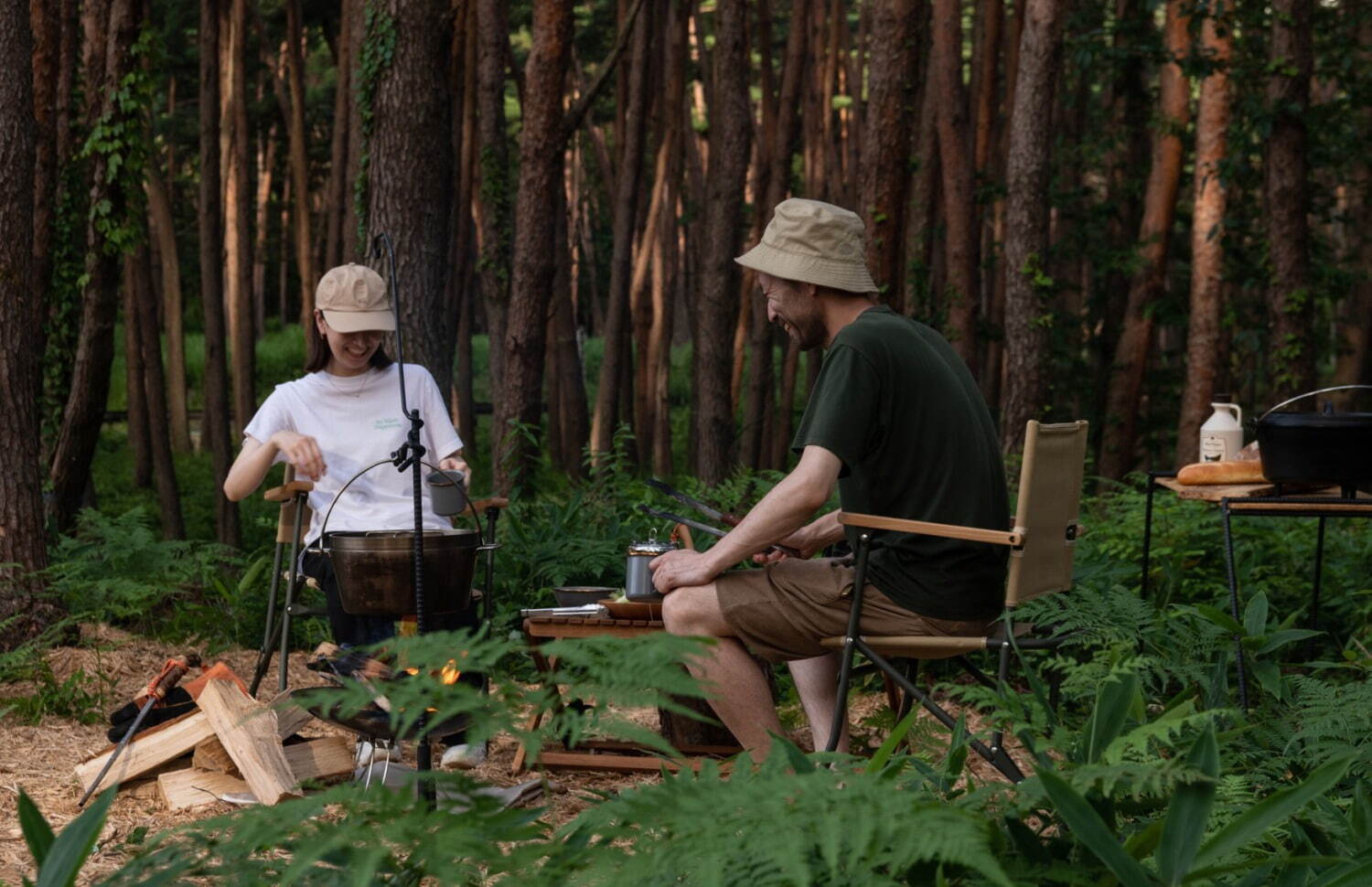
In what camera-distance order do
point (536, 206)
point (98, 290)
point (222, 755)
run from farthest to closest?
point (536, 206)
point (98, 290)
point (222, 755)

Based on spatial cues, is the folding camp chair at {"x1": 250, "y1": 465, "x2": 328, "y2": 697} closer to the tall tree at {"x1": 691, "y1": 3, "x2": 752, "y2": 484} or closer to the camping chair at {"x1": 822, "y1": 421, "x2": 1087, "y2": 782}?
the camping chair at {"x1": 822, "y1": 421, "x2": 1087, "y2": 782}

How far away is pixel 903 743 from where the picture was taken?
184 inches

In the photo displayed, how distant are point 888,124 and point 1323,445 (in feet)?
18.4

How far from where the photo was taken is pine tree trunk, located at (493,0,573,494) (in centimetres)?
939

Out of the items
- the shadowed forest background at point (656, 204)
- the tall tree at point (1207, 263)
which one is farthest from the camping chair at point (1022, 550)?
the tall tree at point (1207, 263)

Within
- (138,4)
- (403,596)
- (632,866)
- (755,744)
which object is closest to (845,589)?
(755,744)

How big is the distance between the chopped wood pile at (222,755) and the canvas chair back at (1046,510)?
6.61 ft

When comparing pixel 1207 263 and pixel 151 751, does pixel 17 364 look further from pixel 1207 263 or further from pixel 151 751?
pixel 1207 263

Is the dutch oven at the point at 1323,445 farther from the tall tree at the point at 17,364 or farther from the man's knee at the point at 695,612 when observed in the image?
the tall tree at the point at 17,364

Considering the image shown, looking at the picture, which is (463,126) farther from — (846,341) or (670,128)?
(846,341)

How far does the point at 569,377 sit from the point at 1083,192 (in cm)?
538

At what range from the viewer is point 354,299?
4.96 m

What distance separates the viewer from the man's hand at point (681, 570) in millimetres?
4148

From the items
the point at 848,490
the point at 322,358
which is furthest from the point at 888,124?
the point at 848,490
